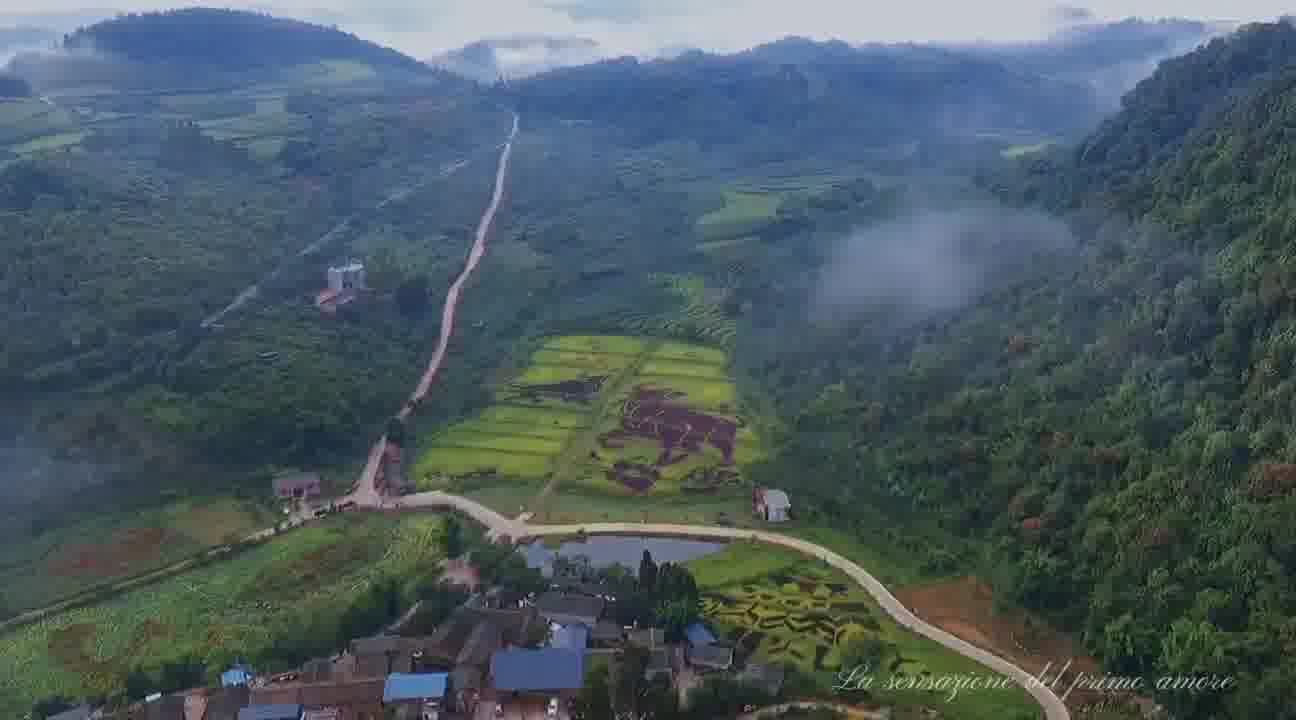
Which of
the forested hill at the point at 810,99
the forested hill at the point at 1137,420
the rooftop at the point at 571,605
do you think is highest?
the forested hill at the point at 810,99

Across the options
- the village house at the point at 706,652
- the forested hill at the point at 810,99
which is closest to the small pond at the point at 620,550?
the village house at the point at 706,652

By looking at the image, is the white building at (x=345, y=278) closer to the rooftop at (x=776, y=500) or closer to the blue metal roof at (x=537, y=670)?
the rooftop at (x=776, y=500)

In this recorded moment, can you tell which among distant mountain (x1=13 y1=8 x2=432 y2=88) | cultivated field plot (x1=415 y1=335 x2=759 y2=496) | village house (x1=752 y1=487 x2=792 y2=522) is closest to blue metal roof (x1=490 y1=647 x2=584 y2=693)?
village house (x1=752 y1=487 x2=792 y2=522)

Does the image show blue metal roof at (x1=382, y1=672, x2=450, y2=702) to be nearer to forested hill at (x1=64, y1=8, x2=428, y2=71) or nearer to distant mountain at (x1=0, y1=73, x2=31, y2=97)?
Answer: distant mountain at (x1=0, y1=73, x2=31, y2=97)

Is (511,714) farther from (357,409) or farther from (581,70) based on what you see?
(581,70)

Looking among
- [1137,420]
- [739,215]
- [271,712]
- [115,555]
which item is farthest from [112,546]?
[739,215]

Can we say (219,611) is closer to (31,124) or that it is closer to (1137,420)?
(1137,420)
